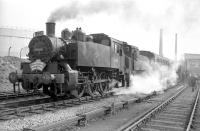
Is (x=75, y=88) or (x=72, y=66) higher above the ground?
(x=72, y=66)

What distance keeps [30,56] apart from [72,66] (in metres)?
1.90

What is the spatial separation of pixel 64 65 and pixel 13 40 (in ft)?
89.6

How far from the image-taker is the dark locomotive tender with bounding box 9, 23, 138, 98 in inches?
420

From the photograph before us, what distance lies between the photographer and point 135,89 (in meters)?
18.1

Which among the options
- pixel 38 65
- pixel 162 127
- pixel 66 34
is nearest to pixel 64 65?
pixel 38 65

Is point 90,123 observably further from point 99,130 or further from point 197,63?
point 197,63

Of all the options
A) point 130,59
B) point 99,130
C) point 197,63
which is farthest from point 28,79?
point 197,63

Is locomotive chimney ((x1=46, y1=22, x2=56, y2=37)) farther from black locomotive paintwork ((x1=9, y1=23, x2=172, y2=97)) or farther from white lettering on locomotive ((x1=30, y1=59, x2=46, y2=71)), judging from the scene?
white lettering on locomotive ((x1=30, y1=59, x2=46, y2=71))

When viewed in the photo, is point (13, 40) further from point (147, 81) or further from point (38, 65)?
point (38, 65)

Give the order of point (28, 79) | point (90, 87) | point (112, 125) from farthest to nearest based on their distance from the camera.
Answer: point (90, 87)
point (28, 79)
point (112, 125)

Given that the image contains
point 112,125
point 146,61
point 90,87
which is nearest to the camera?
point 112,125

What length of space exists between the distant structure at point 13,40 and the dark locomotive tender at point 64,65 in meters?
24.4

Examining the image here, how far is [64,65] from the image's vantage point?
1098cm

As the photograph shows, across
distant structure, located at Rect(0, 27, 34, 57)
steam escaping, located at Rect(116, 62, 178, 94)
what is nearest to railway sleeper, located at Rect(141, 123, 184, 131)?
steam escaping, located at Rect(116, 62, 178, 94)
